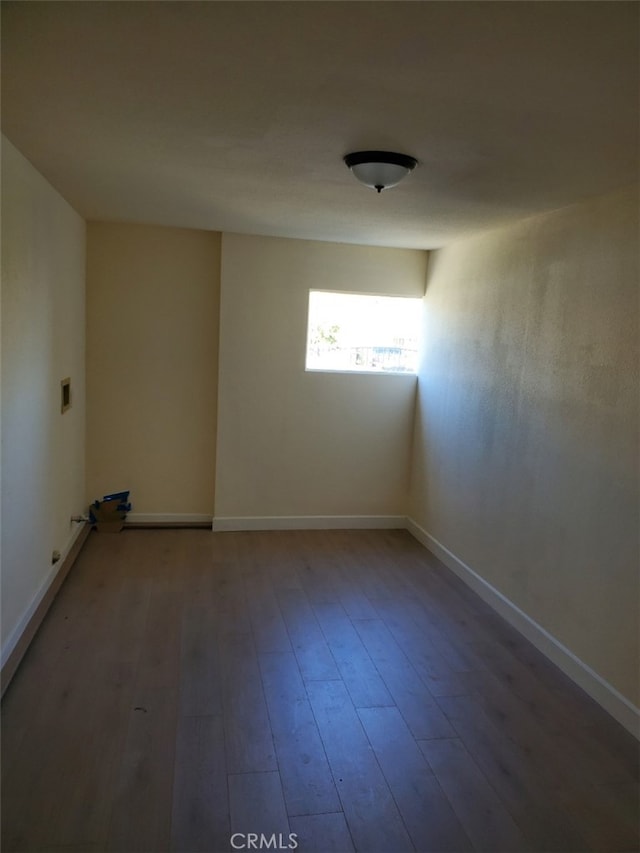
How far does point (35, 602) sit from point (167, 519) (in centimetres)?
175

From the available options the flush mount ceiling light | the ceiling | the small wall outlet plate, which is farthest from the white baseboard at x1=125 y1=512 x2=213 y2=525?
the flush mount ceiling light

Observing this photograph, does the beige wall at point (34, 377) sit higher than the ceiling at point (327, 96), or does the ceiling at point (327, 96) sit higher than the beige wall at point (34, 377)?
the ceiling at point (327, 96)

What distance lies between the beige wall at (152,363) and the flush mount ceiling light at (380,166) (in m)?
2.40

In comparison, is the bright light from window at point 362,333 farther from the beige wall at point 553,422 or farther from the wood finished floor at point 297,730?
the wood finished floor at point 297,730

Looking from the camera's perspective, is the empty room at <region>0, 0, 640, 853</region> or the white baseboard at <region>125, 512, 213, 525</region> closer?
the empty room at <region>0, 0, 640, 853</region>

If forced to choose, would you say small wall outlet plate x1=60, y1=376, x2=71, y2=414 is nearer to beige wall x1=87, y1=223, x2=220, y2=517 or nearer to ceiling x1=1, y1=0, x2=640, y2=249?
beige wall x1=87, y1=223, x2=220, y2=517

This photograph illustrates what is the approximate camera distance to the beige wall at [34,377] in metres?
2.56

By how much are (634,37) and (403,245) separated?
10.5 feet

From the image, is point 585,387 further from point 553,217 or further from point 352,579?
point 352,579

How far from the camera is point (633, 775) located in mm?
2275

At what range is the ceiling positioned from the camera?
4.40ft

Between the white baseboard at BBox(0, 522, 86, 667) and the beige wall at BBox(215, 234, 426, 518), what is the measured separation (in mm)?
Result: 1161

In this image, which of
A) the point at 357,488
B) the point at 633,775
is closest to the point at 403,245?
the point at 357,488

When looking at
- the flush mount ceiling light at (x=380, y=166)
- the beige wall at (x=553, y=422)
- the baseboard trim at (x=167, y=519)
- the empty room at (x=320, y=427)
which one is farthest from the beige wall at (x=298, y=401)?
the flush mount ceiling light at (x=380, y=166)
